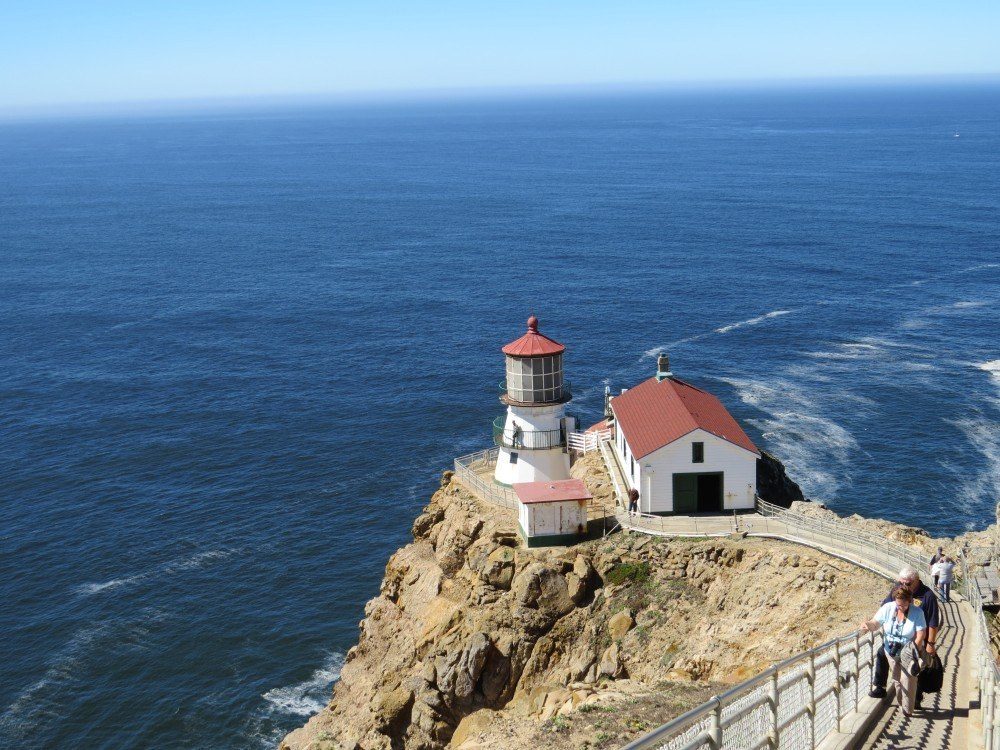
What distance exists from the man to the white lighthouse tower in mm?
24489

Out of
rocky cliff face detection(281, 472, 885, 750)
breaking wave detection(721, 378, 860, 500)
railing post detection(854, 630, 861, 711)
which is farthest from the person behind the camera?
breaking wave detection(721, 378, 860, 500)

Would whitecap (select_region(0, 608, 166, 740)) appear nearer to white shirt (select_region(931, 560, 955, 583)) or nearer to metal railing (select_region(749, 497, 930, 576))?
metal railing (select_region(749, 497, 930, 576))

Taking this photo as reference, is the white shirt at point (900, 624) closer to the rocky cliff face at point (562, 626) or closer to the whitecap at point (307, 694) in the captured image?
the rocky cliff face at point (562, 626)

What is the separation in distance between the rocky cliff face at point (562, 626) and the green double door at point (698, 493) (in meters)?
2.64

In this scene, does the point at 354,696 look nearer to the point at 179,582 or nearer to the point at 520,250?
the point at 179,582

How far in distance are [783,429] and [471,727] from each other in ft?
133

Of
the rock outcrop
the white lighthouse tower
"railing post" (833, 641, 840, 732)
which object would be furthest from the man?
the rock outcrop

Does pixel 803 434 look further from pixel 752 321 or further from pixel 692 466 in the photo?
pixel 692 466

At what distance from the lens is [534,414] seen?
41.5 metres

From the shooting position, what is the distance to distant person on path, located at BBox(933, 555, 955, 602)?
2678cm

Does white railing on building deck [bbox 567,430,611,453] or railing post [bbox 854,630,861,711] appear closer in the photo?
railing post [bbox 854,630,861,711]

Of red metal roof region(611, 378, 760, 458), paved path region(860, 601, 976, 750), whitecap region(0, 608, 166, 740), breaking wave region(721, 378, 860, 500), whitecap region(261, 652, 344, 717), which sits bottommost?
whitecap region(261, 652, 344, 717)

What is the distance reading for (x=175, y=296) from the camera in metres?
104

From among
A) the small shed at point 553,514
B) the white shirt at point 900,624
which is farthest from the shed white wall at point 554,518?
the white shirt at point 900,624
